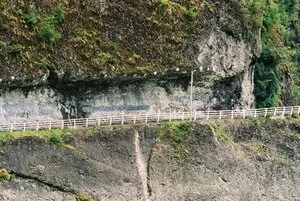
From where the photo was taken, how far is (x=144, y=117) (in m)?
59.3

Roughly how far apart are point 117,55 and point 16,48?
6.52m

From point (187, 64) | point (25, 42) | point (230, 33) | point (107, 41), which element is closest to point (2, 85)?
point (25, 42)

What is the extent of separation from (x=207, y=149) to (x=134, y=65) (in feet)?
21.8

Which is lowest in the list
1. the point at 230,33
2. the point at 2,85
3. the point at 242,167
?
the point at 242,167

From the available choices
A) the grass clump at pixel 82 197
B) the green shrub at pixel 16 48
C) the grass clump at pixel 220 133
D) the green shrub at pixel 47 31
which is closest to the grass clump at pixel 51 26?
the green shrub at pixel 47 31

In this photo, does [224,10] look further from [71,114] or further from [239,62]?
[71,114]

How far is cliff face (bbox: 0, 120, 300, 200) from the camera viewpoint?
5362cm

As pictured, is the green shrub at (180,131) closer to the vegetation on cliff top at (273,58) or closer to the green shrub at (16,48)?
the vegetation on cliff top at (273,58)

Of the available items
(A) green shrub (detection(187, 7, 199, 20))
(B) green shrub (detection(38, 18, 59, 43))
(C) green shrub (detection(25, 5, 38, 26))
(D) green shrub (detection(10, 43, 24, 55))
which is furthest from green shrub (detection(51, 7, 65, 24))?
(A) green shrub (detection(187, 7, 199, 20))

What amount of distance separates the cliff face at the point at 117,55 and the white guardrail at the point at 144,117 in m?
1.63

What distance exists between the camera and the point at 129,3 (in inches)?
2399

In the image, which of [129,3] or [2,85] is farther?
[129,3]

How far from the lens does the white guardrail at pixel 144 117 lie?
55156mm

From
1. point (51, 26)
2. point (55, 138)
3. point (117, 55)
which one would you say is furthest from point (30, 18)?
point (55, 138)
